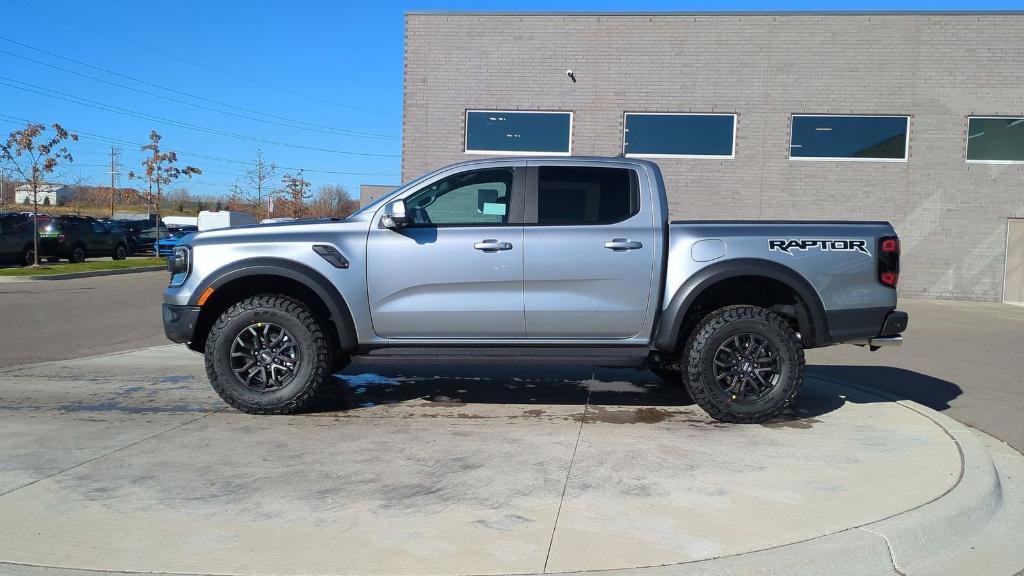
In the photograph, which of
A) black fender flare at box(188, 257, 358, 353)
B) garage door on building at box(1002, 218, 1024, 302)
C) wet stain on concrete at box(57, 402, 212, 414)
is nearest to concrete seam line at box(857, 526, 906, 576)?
black fender flare at box(188, 257, 358, 353)

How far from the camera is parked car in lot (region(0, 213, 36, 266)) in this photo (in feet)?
79.6

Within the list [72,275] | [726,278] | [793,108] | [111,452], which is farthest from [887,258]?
[72,275]

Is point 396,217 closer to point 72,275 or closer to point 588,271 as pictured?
point 588,271

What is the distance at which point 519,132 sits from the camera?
19.2m

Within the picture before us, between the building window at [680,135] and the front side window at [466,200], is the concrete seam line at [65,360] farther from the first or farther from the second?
the building window at [680,135]

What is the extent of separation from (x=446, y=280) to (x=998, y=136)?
17.6 metres

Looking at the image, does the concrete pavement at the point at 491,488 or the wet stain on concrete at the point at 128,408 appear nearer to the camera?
the concrete pavement at the point at 491,488

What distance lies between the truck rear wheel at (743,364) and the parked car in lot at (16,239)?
25189mm

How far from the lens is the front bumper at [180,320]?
19.2 feet

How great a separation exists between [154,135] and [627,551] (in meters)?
37.6

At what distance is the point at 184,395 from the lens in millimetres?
6832

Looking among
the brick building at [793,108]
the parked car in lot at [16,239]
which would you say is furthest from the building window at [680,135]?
the parked car in lot at [16,239]

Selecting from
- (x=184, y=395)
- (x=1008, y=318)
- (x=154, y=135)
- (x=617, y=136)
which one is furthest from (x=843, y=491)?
(x=154, y=135)

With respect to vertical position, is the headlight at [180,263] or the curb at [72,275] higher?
the headlight at [180,263]
